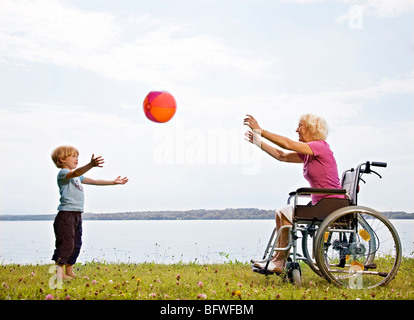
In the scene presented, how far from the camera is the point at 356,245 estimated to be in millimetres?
3695

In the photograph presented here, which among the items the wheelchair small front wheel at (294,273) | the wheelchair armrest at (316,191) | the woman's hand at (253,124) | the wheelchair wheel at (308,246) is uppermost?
the woman's hand at (253,124)

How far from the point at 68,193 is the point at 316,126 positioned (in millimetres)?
2127

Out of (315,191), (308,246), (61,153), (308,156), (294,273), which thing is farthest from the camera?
(61,153)

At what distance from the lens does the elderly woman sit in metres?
3.64

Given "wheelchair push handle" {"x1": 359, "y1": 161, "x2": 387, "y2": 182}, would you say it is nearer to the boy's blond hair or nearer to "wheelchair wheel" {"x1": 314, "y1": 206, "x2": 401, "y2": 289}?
"wheelchair wheel" {"x1": 314, "y1": 206, "x2": 401, "y2": 289}

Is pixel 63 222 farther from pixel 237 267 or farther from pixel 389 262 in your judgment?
pixel 389 262

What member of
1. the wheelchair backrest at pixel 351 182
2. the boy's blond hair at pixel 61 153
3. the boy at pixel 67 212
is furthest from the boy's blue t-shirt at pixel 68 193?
the wheelchair backrest at pixel 351 182

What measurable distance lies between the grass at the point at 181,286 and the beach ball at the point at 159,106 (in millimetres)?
1347

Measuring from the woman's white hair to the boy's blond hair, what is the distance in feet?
6.46

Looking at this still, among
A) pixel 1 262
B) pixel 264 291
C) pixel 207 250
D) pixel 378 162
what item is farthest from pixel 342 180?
pixel 1 262

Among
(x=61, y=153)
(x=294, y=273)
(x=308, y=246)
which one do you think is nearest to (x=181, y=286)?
(x=294, y=273)

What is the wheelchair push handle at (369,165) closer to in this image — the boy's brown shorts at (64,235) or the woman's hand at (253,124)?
the woman's hand at (253,124)

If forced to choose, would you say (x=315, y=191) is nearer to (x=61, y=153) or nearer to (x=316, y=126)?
(x=316, y=126)

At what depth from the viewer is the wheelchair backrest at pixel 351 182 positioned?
3781mm
